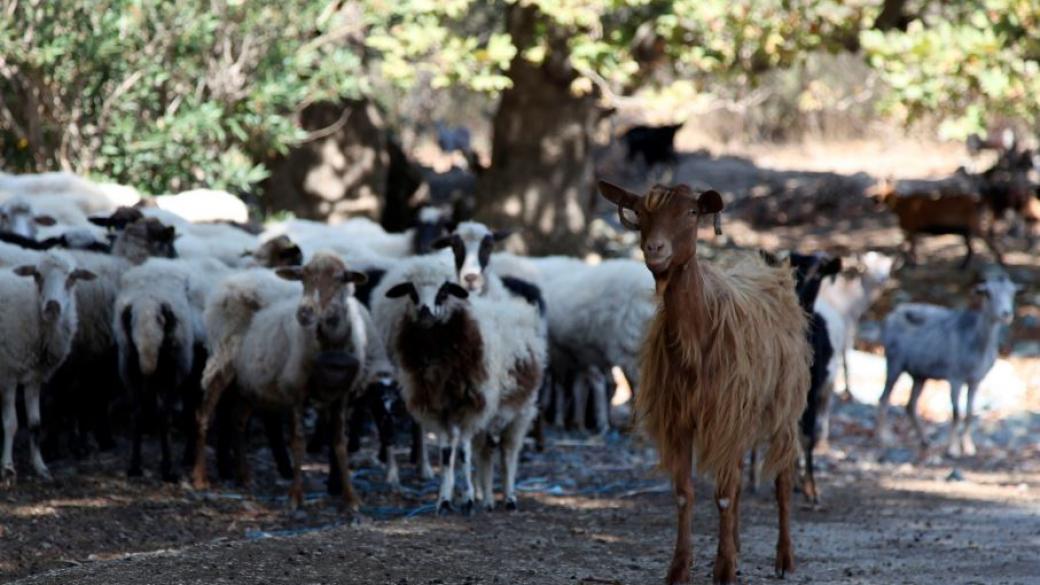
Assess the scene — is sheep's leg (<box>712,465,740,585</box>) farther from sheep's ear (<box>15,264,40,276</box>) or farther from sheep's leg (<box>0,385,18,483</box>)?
sheep's ear (<box>15,264,40,276</box>)

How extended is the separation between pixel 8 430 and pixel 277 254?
8.10 feet

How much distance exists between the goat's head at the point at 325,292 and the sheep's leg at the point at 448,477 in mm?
924

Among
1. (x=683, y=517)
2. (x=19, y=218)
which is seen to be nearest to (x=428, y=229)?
(x=19, y=218)

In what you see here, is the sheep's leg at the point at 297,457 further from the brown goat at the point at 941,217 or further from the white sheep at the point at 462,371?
the brown goat at the point at 941,217

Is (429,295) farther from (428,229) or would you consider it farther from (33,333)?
(428,229)

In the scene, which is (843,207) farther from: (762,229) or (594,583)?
(594,583)

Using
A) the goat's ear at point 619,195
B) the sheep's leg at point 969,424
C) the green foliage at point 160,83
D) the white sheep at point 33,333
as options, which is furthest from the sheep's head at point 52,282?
the sheep's leg at point 969,424

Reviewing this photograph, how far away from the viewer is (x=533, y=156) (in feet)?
61.0

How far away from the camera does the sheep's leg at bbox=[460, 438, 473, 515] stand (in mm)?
9375

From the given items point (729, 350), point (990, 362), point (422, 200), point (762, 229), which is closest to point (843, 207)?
point (762, 229)

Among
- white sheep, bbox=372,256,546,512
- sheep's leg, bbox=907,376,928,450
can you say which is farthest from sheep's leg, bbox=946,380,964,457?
white sheep, bbox=372,256,546,512

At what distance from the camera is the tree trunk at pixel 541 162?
18.5 metres

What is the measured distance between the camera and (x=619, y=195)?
719 centimetres

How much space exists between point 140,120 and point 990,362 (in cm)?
854
